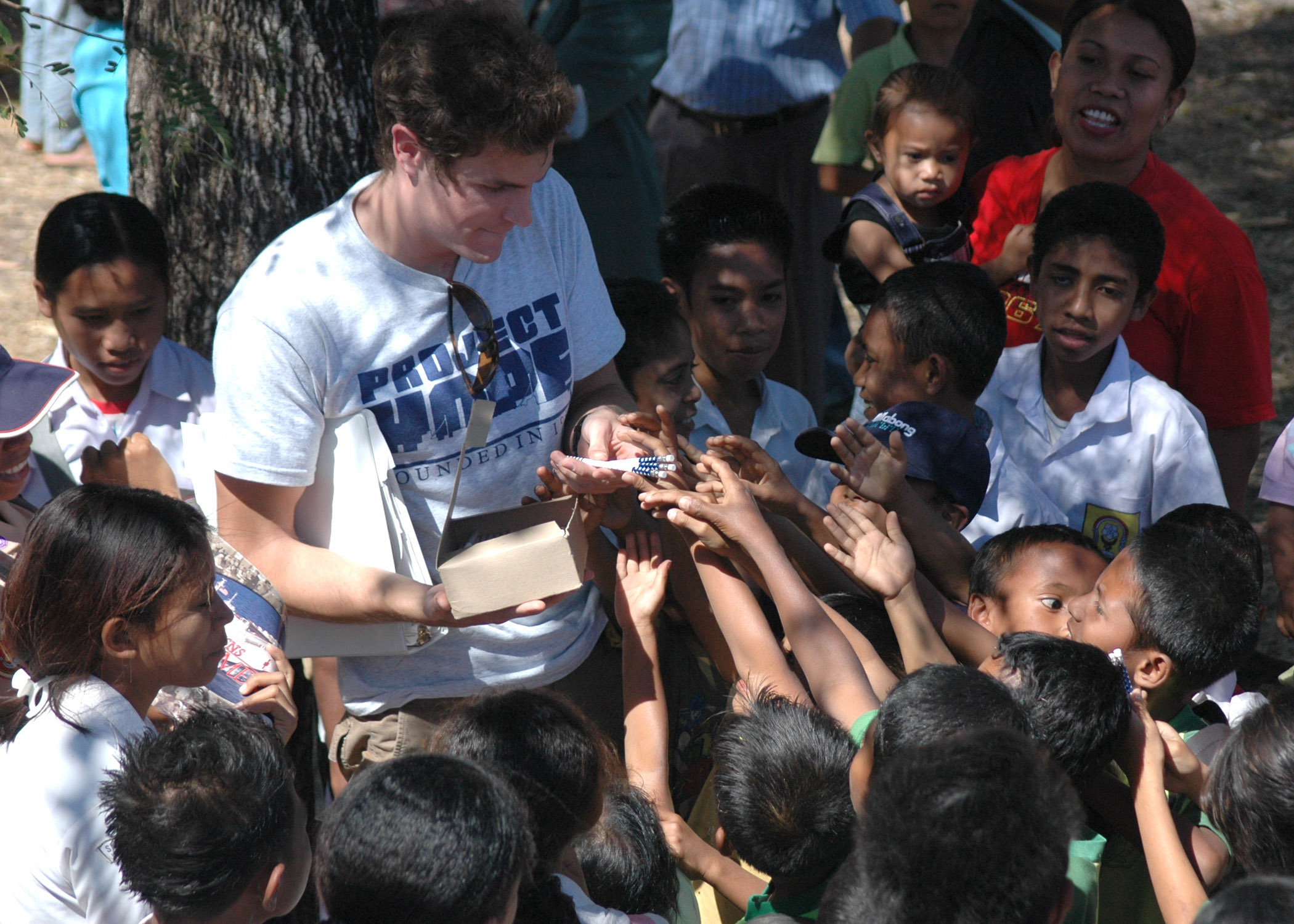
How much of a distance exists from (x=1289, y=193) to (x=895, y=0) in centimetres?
351

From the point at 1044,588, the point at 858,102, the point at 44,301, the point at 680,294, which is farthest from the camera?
the point at 858,102

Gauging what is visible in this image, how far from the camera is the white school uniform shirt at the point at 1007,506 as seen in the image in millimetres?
3227

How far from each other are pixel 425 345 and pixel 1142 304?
6.44 ft

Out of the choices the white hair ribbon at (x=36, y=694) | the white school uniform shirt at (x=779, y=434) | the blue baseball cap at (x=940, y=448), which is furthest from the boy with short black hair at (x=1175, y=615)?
the white hair ribbon at (x=36, y=694)

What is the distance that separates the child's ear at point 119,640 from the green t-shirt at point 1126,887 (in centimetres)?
179

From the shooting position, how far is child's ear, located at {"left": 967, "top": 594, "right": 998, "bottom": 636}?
2873mm

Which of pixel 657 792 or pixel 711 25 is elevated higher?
pixel 711 25

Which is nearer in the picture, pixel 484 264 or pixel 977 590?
pixel 484 264

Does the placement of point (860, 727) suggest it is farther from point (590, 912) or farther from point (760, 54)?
point (760, 54)

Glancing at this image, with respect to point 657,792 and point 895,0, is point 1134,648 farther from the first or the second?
point 895,0

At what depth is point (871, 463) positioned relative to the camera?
9.35 feet

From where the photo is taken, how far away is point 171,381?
341cm

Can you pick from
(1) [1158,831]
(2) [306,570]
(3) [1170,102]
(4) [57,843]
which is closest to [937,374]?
(3) [1170,102]

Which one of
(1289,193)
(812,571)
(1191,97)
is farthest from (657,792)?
(1191,97)
